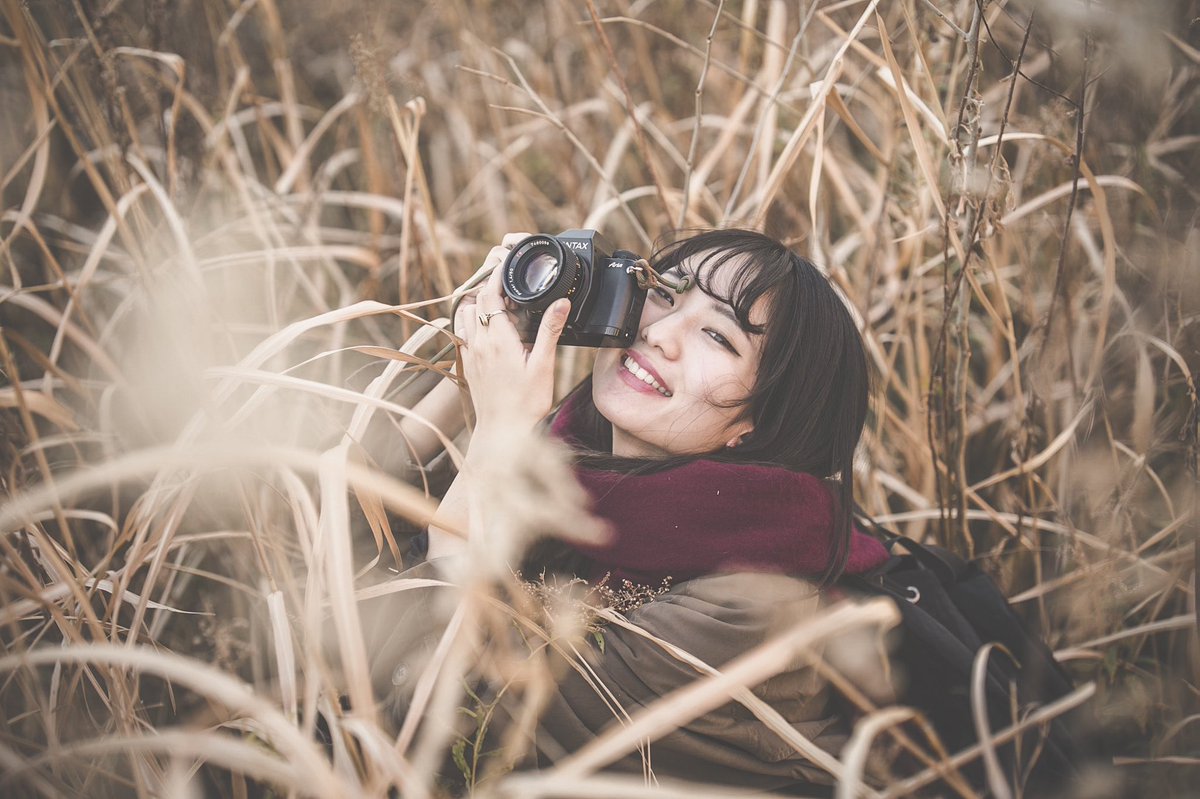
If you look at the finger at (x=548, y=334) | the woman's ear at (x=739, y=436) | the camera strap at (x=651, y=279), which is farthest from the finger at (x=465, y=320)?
the woman's ear at (x=739, y=436)

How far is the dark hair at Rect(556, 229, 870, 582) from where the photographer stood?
1.16m

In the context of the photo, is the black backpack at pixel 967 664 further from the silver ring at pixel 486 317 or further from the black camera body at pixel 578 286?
the silver ring at pixel 486 317

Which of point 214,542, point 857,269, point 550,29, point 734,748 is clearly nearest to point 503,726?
point 734,748

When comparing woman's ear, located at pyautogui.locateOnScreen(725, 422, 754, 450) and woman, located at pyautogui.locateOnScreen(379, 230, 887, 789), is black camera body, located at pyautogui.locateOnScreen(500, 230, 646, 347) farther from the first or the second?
woman's ear, located at pyautogui.locateOnScreen(725, 422, 754, 450)

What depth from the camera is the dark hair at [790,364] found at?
1.16 m

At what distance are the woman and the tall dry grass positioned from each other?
0.33 ft

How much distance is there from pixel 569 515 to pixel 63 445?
1177mm

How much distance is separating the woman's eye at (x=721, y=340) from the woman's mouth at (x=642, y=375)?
0.10 m

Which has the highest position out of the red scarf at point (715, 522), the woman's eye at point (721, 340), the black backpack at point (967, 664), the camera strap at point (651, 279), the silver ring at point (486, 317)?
the camera strap at point (651, 279)

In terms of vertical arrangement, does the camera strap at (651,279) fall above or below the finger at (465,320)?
above

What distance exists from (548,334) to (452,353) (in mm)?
478

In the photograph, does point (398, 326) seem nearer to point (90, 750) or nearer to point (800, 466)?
point (800, 466)

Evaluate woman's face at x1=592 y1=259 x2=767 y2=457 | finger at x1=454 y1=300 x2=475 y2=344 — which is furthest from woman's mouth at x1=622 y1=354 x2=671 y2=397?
finger at x1=454 y1=300 x2=475 y2=344

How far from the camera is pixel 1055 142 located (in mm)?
1119
